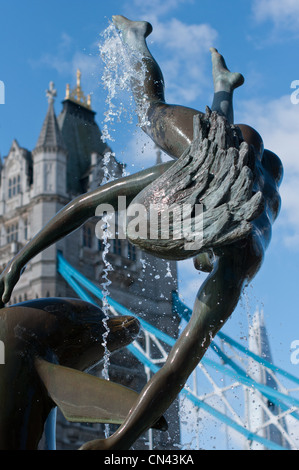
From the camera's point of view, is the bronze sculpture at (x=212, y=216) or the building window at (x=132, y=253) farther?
the building window at (x=132, y=253)

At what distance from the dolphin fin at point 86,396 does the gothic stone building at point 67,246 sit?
20.6m

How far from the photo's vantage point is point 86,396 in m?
3.02

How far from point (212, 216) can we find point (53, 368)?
921mm

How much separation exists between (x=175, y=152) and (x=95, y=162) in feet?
90.9

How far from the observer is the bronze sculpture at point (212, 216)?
2.87m

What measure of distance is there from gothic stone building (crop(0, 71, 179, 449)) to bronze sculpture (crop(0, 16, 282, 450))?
20441mm

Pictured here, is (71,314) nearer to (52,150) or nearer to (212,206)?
(212,206)

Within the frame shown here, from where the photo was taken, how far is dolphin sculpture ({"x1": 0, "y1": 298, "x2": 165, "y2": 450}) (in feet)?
9.87

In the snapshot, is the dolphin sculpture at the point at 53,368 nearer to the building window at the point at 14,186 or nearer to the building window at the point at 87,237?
the building window at the point at 87,237

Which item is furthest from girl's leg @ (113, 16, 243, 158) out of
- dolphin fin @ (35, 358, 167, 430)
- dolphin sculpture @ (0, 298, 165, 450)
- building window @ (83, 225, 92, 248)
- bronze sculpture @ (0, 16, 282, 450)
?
building window @ (83, 225, 92, 248)

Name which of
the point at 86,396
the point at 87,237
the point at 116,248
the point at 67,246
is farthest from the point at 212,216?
the point at 116,248

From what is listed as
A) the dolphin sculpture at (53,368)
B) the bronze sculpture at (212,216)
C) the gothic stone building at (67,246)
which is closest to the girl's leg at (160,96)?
the bronze sculpture at (212,216)

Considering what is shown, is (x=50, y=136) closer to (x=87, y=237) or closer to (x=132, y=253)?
(x=87, y=237)

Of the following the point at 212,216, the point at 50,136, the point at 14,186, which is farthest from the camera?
the point at 14,186
